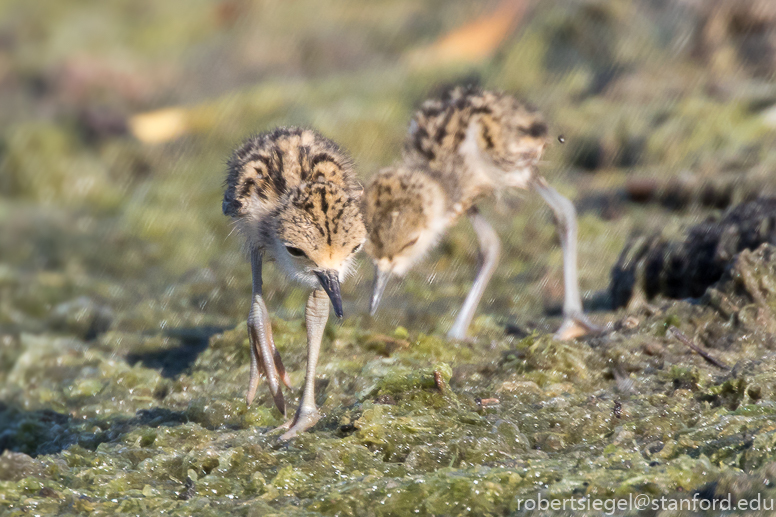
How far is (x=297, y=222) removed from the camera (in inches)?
163

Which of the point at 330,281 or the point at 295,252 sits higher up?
the point at 295,252

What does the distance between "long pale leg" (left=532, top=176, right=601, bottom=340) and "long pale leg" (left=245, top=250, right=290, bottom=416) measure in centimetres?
193

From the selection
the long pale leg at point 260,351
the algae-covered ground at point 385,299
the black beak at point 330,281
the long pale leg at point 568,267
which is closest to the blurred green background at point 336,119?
the algae-covered ground at point 385,299

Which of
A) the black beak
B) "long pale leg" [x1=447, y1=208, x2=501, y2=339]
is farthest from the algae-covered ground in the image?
the black beak

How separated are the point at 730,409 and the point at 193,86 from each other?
13934 mm

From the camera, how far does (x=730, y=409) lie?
4230mm

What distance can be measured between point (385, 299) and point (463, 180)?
1.57m

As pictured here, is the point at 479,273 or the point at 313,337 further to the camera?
the point at 479,273

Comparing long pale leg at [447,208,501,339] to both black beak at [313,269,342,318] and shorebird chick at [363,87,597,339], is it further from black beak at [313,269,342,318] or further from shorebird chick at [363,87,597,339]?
black beak at [313,269,342,318]

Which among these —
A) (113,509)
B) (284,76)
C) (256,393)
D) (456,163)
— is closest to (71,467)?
(113,509)

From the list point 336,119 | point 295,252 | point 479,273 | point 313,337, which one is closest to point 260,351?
point 313,337

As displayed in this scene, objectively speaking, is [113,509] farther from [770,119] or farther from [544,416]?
[770,119]

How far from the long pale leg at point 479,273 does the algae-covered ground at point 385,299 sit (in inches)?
6.2

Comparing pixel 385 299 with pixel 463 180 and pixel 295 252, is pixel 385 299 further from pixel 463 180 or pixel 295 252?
pixel 295 252
